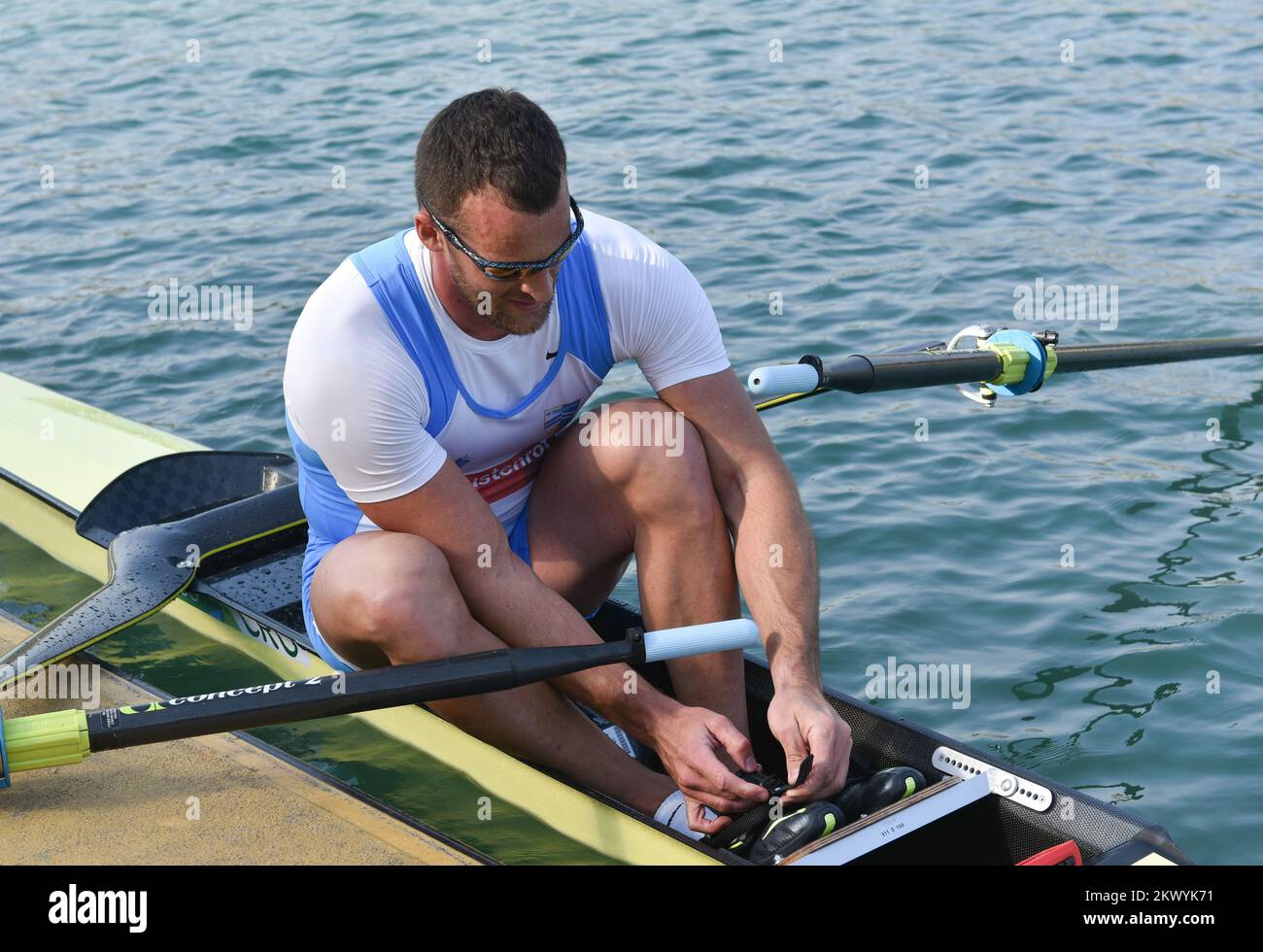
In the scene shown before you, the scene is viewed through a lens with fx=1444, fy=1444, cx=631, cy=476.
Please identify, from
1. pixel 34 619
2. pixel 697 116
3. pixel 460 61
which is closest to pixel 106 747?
pixel 34 619

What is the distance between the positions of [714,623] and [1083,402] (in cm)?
349

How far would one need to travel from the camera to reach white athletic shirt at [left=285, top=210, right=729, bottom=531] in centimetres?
314

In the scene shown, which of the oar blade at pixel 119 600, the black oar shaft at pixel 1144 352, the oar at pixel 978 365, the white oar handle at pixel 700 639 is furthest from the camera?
the black oar shaft at pixel 1144 352

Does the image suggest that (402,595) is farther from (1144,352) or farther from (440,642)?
(1144,352)

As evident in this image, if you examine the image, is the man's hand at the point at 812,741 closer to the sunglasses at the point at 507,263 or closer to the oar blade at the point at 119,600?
the sunglasses at the point at 507,263

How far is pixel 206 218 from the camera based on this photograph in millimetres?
8578

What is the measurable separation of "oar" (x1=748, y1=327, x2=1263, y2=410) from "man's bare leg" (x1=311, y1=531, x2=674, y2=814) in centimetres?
94

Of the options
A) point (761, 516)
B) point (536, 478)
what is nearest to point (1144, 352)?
point (761, 516)

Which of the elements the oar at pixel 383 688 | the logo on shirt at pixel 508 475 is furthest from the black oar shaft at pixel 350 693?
the logo on shirt at pixel 508 475

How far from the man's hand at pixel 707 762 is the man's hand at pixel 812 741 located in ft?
0.27

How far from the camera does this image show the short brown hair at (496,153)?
9.65ft

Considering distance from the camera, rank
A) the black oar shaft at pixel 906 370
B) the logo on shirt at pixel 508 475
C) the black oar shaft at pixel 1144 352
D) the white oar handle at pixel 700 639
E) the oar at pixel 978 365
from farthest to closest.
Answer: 1. the black oar shaft at pixel 1144 352
2. the black oar shaft at pixel 906 370
3. the oar at pixel 978 365
4. the logo on shirt at pixel 508 475
5. the white oar handle at pixel 700 639

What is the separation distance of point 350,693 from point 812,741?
0.99 metres
